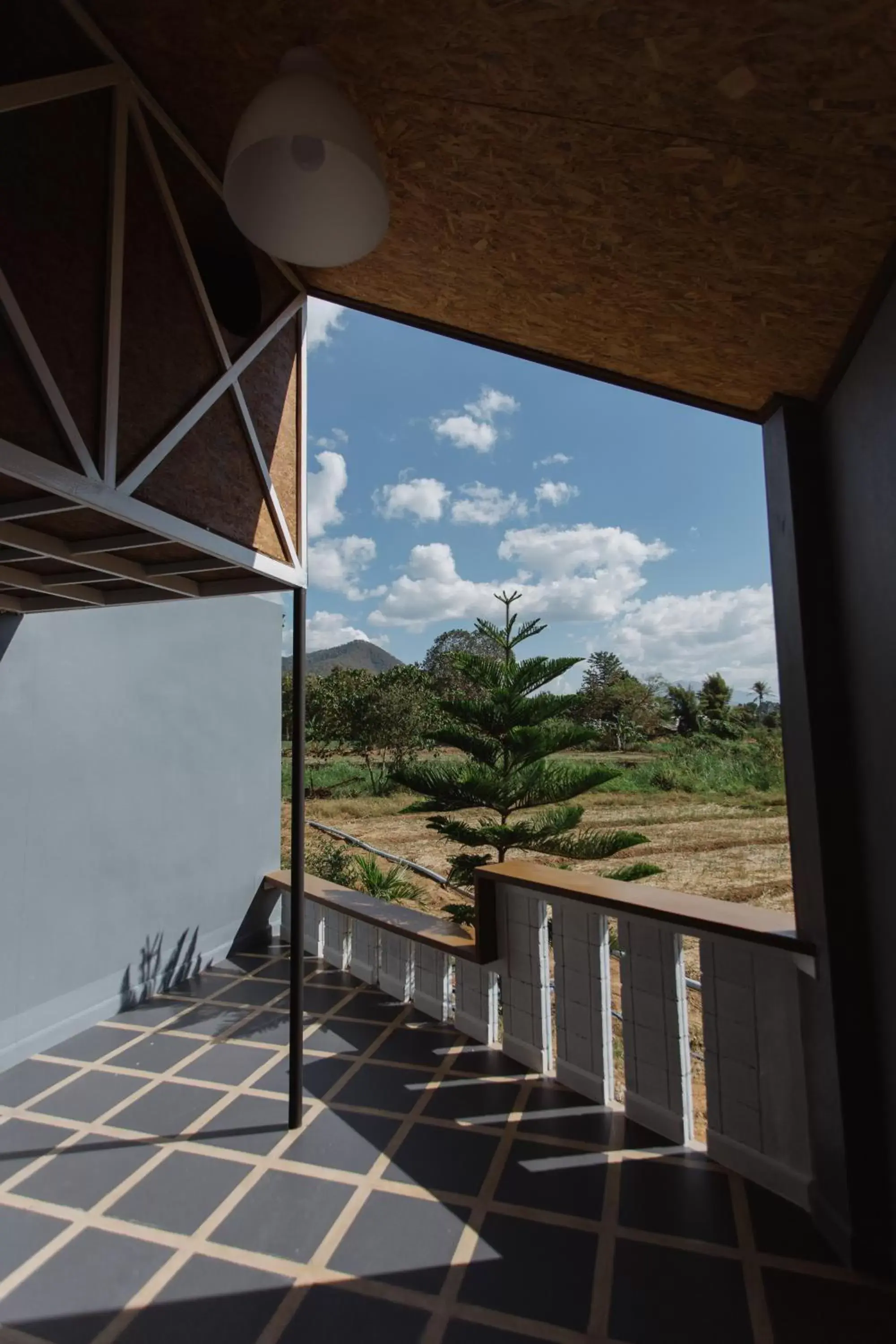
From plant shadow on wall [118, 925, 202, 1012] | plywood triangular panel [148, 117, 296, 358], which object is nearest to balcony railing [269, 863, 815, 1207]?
plant shadow on wall [118, 925, 202, 1012]

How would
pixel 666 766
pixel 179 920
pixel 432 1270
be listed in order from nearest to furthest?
pixel 432 1270 < pixel 179 920 < pixel 666 766

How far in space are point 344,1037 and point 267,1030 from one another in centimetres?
38

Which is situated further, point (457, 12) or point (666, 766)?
point (666, 766)

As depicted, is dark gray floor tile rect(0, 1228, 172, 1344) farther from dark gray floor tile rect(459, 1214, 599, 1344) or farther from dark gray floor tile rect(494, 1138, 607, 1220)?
dark gray floor tile rect(494, 1138, 607, 1220)

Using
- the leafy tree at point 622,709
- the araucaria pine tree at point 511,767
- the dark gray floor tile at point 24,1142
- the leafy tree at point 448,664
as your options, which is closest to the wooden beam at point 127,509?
the dark gray floor tile at point 24,1142

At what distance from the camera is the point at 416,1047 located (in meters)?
2.67

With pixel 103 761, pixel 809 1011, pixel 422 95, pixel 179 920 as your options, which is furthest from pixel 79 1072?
pixel 422 95

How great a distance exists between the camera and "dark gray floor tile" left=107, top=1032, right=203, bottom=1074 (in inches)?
102

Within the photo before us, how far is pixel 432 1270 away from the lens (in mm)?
1554

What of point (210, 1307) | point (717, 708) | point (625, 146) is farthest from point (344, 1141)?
point (717, 708)

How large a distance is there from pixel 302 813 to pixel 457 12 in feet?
7.42

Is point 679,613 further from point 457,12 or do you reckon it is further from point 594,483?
point 457,12

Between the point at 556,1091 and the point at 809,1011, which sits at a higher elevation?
the point at 809,1011

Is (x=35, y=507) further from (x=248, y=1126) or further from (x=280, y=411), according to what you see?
(x=248, y=1126)
